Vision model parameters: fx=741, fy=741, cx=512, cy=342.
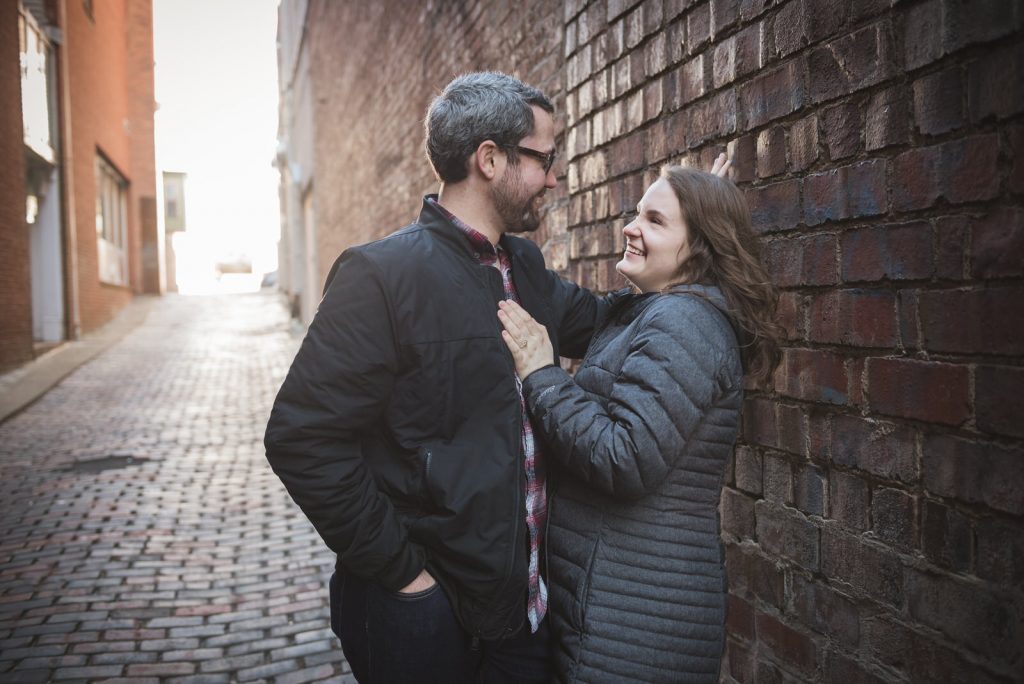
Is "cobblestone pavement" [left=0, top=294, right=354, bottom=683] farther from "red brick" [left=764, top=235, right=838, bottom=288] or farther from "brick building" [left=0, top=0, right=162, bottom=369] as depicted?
"brick building" [left=0, top=0, right=162, bottom=369]

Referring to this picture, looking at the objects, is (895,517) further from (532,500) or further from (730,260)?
(532,500)

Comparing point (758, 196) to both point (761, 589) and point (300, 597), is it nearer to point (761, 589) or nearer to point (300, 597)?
point (761, 589)

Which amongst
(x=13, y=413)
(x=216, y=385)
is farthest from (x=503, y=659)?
(x=216, y=385)

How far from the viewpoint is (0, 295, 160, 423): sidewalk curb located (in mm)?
9750

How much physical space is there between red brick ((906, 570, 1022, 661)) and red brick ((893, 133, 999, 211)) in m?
0.80

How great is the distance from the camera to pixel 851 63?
1.77 metres

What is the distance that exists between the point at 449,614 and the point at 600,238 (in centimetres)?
171

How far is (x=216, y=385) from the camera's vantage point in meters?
12.1

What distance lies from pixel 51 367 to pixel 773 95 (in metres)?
13.3

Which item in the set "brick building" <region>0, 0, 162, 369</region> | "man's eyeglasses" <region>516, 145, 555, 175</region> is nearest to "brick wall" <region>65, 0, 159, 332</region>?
"brick building" <region>0, 0, 162, 369</region>

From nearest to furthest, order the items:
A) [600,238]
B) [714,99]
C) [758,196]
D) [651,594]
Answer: [651,594] < [758,196] < [714,99] < [600,238]

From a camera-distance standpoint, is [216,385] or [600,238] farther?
[216,385]

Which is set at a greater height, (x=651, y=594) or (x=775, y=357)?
(x=775, y=357)

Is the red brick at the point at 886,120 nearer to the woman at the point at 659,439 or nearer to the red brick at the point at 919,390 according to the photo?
the woman at the point at 659,439
